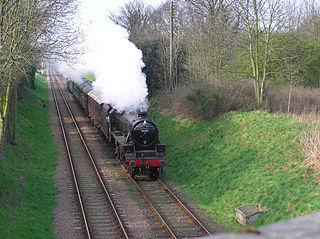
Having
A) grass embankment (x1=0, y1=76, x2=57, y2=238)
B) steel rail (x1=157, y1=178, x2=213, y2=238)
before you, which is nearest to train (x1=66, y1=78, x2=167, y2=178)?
steel rail (x1=157, y1=178, x2=213, y2=238)

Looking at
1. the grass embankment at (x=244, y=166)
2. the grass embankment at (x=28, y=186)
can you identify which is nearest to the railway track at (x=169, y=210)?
the grass embankment at (x=244, y=166)

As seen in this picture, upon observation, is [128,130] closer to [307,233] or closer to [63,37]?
[63,37]

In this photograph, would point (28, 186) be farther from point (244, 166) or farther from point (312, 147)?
point (312, 147)

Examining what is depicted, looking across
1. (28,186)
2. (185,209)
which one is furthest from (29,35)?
(185,209)

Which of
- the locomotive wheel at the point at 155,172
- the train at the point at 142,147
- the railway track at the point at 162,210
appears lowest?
the railway track at the point at 162,210

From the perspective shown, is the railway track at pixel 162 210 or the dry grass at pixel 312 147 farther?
the dry grass at pixel 312 147

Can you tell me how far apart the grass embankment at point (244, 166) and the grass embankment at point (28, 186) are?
5.69 meters

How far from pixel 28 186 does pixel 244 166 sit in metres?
9.05

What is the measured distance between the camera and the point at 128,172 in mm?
16688

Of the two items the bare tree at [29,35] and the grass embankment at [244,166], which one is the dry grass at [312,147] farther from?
the bare tree at [29,35]

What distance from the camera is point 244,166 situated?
577 inches

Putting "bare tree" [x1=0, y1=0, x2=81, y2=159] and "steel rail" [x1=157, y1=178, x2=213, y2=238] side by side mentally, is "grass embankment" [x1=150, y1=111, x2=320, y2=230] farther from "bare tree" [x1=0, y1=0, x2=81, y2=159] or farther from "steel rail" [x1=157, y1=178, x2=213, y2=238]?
"bare tree" [x1=0, y1=0, x2=81, y2=159]

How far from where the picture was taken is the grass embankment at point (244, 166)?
11195 mm

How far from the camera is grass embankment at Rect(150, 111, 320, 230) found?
441 inches
